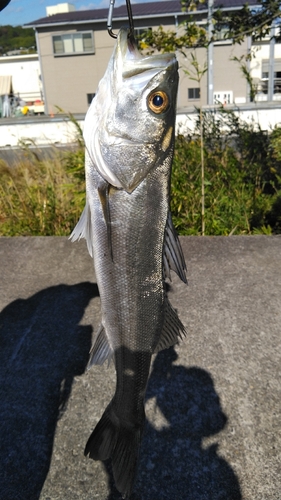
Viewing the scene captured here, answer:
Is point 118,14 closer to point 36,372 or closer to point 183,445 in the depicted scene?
point 36,372

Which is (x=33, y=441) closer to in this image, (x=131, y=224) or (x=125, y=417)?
(x=125, y=417)

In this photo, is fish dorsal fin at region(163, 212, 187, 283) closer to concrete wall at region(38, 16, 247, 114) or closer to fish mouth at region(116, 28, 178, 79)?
fish mouth at region(116, 28, 178, 79)

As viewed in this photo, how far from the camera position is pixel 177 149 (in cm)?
715

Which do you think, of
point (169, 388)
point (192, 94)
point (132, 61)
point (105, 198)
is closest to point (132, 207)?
point (105, 198)

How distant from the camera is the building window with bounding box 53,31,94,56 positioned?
30.9m

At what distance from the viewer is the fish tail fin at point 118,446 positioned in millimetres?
2105

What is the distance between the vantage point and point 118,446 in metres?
2.14

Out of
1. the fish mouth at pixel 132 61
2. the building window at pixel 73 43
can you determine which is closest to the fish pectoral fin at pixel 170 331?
the fish mouth at pixel 132 61

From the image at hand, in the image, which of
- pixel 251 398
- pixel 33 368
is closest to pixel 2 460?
pixel 33 368

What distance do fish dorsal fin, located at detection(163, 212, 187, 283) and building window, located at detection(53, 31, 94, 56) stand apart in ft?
106

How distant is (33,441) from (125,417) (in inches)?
42.9

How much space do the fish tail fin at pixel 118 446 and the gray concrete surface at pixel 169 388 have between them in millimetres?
548

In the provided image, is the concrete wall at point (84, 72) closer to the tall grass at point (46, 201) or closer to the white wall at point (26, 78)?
the white wall at point (26, 78)

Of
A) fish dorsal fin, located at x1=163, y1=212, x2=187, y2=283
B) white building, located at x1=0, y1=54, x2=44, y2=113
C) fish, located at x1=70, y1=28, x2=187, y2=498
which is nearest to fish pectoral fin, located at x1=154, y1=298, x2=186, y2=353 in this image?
fish, located at x1=70, y1=28, x2=187, y2=498
